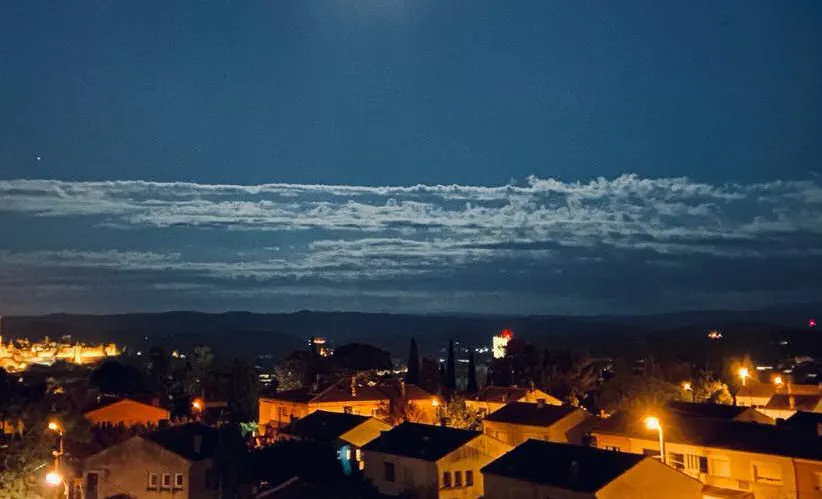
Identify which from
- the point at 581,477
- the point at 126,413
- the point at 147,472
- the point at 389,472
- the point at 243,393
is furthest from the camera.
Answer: the point at 243,393

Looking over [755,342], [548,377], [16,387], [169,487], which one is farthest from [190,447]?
[755,342]

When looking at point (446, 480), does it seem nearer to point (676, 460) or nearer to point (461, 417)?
point (676, 460)

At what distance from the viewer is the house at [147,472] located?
33031 mm

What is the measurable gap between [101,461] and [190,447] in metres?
3.45

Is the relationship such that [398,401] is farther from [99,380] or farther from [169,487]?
[99,380]

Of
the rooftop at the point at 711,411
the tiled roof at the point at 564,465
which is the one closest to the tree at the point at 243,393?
the rooftop at the point at 711,411

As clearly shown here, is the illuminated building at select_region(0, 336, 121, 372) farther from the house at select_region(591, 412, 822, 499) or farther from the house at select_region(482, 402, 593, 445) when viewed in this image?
the house at select_region(591, 412, 822, 499)

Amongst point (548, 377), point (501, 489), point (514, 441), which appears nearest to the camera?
point (501, 489)

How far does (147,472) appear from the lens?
33094 millimetres

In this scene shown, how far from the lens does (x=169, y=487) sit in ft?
108

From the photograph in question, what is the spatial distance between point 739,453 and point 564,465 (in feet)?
21.6

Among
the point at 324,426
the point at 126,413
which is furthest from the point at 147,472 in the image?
the point at 126,413

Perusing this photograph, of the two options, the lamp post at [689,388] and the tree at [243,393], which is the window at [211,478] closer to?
the tree at [243,393]

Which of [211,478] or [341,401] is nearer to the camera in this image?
[211,478]
